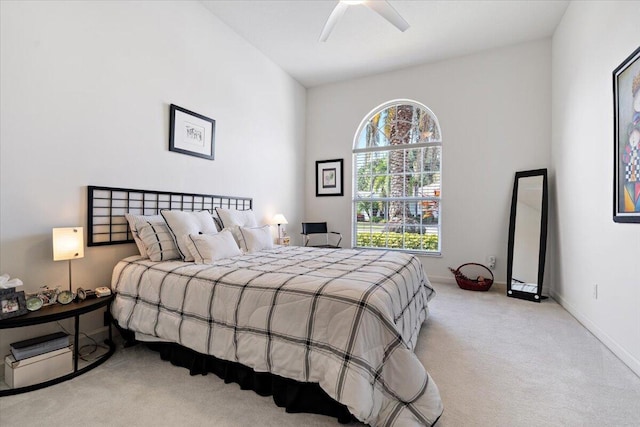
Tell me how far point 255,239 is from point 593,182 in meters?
3.15

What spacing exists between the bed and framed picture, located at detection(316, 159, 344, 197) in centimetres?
288

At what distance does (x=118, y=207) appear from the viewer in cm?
258

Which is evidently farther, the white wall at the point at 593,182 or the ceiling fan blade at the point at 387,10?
the ceiling fan blade at the point at 387,10

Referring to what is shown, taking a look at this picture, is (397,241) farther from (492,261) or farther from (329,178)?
(329,178)

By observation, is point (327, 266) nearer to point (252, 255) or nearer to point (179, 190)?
point (252, 255)

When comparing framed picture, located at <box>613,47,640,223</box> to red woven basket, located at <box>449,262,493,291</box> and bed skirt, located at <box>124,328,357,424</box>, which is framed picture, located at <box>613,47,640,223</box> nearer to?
red woven basket, located at <box>449,262,493,291</box>

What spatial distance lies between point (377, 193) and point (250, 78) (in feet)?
8.60

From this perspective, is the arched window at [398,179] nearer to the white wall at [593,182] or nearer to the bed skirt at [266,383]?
the white wall at [593,182]

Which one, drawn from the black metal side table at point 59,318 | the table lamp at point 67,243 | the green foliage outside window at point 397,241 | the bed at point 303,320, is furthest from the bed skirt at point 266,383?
the green foliage outside window at point 397,241

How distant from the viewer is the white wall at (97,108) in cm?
200

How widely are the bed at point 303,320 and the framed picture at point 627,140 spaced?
1.52 meters

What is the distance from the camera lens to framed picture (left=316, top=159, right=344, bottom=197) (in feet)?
17.2

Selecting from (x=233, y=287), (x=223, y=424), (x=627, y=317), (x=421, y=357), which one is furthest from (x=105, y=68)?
(x=627, y=317)

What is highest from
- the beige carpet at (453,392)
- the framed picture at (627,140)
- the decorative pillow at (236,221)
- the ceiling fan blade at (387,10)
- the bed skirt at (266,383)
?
the ceiling fan blade at (387,10)
